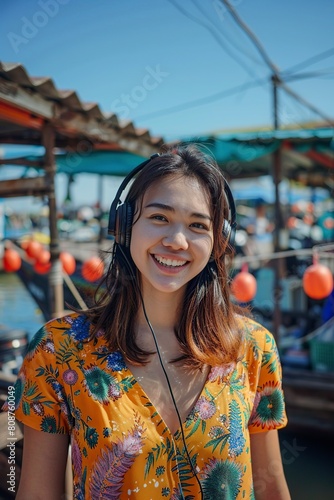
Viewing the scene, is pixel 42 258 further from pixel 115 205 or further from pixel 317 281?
pixel 115 205

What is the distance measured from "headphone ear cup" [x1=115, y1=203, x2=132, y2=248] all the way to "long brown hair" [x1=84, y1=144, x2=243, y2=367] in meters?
0.02

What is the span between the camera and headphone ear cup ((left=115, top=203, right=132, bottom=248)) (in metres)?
1.34

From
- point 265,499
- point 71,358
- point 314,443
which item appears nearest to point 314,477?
point 314,443

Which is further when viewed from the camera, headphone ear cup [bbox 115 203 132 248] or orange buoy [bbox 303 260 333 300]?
orange buoy [bbox 303 260 333 300]

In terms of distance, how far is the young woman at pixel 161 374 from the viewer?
1.11m

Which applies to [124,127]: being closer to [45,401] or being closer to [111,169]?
[111,169]

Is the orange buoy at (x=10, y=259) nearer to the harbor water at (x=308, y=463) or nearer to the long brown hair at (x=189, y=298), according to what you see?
the harbor water at (x=308, y=463)

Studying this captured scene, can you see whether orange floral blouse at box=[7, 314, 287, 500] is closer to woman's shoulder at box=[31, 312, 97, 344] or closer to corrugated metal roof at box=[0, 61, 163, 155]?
woman's shoulder at box=[31, 312, 97, 344]

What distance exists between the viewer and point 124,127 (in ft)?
14.9

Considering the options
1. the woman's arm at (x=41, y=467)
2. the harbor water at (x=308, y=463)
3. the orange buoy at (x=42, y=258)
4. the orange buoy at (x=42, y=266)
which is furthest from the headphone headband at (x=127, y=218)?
the orange buoy at (x=42, y=258)

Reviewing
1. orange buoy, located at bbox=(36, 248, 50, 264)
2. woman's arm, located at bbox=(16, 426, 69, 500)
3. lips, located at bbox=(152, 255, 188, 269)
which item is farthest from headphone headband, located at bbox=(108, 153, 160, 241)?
orange buoy, located at bbox=(36, 248, 50, 264)

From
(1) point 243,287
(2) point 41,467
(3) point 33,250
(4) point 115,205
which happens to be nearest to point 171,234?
(4) point 115,205

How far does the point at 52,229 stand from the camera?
4.27 m

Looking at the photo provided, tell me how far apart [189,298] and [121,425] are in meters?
0.47
